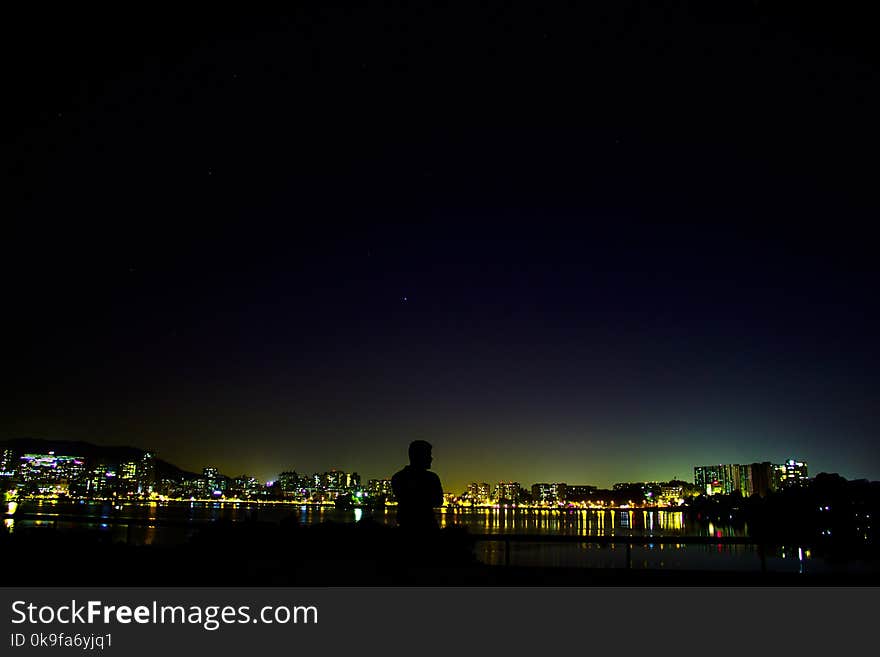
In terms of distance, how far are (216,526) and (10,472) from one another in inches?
8776

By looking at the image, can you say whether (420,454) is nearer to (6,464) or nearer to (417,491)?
(417,491)

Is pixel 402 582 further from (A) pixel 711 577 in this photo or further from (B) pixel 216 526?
(B) pixel 216 526

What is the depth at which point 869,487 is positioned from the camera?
149m

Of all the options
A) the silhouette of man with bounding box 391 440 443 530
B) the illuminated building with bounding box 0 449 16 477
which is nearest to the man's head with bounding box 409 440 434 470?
the silhouette of man with bounding box 391 440 443 530

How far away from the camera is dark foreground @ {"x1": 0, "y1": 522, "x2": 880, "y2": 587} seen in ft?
29.2

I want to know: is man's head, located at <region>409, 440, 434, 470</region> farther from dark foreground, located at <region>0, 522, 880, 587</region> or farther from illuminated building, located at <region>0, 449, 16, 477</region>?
illuminated building, located at <region>0, 449, 16, 477</region>

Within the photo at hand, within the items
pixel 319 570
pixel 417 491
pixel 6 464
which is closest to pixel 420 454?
pixel 417 491

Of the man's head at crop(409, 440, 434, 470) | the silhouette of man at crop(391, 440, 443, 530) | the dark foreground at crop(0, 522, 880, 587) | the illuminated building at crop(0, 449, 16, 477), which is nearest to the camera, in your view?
the dark foreground at crop(0, 522, 880, 587)

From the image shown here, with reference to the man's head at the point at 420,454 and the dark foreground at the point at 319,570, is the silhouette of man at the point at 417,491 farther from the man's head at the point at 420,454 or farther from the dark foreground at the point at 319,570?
the dark foreground at the point at 319,570

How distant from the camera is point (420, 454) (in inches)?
488

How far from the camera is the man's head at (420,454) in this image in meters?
12.4

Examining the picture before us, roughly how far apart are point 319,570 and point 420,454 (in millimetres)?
3671

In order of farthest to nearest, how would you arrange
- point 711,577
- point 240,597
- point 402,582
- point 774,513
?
point 774,513, point 711,577, point 402,582, point 240,597

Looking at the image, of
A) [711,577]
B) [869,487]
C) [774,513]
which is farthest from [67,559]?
[869,487]
